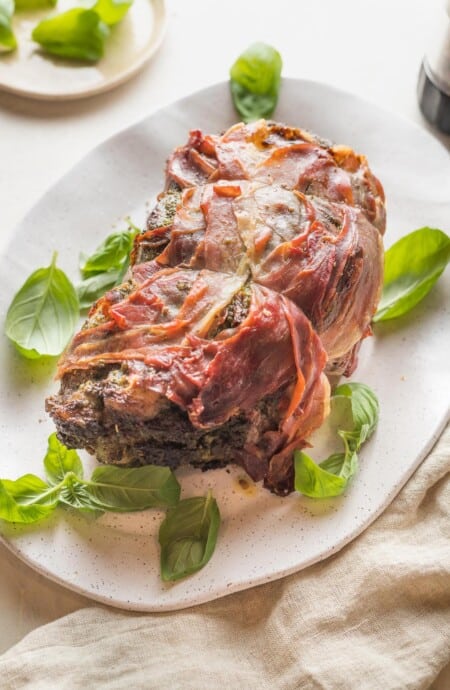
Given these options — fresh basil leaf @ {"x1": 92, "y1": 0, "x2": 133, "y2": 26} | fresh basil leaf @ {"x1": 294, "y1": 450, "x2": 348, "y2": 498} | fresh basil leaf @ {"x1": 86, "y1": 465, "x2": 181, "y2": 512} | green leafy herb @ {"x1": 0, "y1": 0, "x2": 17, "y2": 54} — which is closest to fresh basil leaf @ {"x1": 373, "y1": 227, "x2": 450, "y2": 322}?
fresh basil leaf @ {"x1": 294, "y1": 450, "x2": 348, "y2": 498}

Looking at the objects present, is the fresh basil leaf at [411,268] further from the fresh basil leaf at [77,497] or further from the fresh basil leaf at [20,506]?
the fresh basil leaf at [20,506]

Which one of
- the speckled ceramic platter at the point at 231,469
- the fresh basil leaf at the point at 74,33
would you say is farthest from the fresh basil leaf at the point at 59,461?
the fresh basil leaf at the point at 74,33

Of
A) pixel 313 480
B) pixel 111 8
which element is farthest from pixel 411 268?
pixel 111 8

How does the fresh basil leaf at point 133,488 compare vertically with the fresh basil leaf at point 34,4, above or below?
below

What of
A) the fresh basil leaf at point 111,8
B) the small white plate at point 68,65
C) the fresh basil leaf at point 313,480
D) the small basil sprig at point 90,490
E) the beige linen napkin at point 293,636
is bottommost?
the beige linen napkin at point 293,636

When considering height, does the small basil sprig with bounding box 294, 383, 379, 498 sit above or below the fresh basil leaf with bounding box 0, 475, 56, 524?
above

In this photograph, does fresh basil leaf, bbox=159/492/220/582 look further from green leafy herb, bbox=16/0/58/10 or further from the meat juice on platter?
green leafy herb, bbox=16/0/58/10

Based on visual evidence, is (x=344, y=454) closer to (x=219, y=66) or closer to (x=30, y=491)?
(x=30, y=491)

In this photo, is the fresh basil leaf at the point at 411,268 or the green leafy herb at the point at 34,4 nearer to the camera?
the fresh basil leaf at the point at 411,268
